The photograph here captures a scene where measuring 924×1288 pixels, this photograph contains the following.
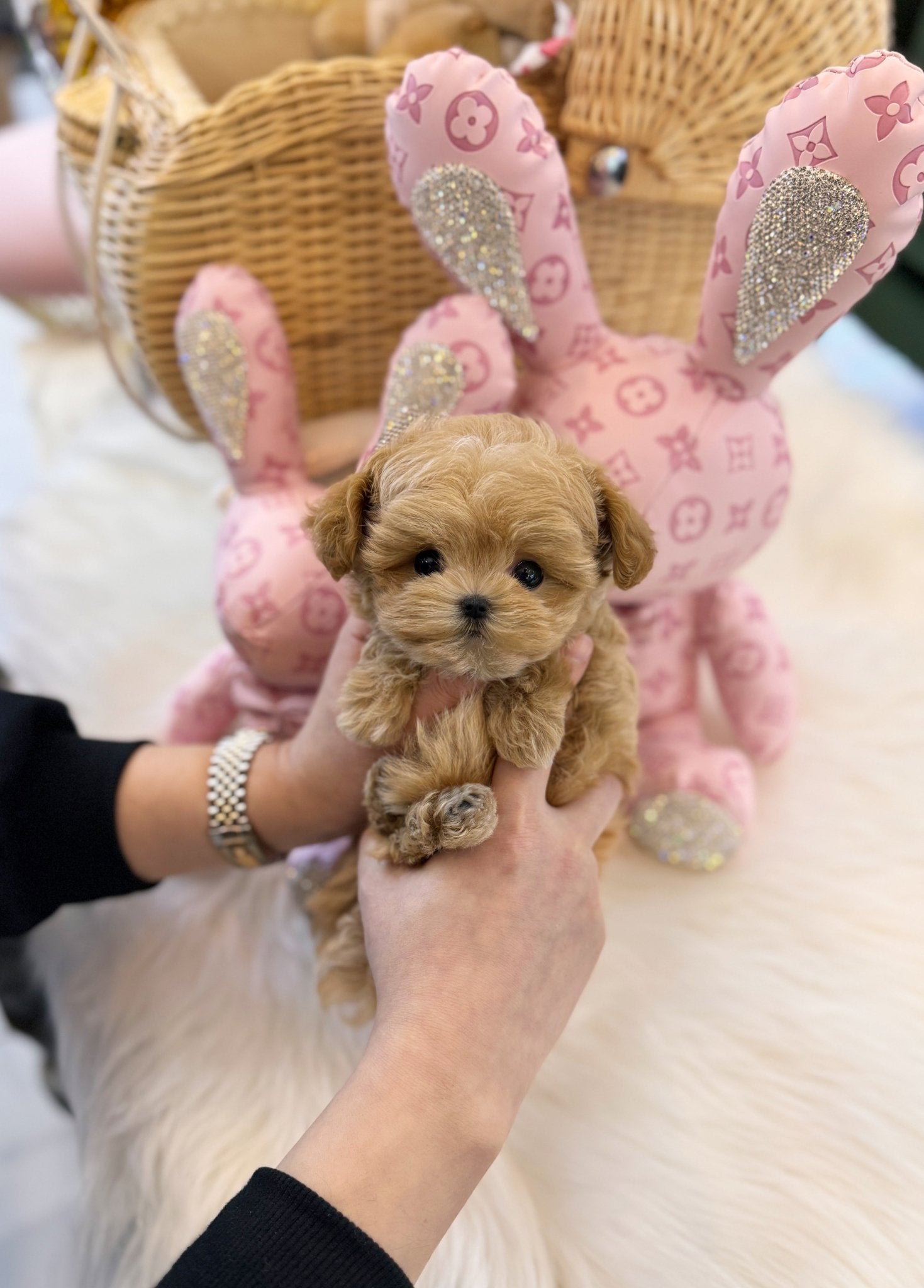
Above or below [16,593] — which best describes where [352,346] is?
above

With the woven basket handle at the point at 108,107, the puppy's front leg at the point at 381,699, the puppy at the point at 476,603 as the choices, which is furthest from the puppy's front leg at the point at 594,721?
the woven basket handle at the point at 108,107

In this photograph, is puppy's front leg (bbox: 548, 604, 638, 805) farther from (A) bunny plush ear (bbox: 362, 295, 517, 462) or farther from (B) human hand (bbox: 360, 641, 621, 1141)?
(A) bunny plush ear (bbox: 362, 295, 517, 462)

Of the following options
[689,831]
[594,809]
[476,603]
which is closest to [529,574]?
[476,603]

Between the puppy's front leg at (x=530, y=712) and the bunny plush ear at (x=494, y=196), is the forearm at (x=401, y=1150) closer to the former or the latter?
the puppy's front leg at (x=530, y=712)

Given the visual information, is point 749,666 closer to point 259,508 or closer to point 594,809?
point 594,809

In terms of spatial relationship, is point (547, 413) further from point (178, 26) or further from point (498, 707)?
point (178, 26)

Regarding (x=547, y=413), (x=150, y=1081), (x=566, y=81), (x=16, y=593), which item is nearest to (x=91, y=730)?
(x=16, y=593)
